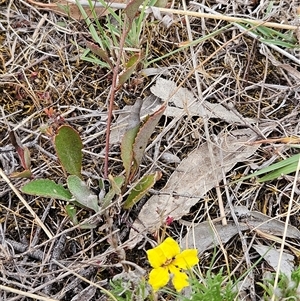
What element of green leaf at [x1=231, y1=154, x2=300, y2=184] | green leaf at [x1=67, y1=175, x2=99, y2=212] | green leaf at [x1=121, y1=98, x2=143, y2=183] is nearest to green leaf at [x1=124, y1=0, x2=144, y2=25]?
green leaf at [x1=121, y1=98, x2=143, y2=183]

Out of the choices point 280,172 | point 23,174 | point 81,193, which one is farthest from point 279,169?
point 23,174

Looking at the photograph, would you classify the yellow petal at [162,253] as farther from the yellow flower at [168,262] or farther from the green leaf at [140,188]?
the green leaf at [140,188]

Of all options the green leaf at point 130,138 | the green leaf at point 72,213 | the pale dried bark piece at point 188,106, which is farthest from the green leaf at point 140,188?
the pale dried bark piece at point 188,106

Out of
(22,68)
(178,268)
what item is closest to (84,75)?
(22,68)

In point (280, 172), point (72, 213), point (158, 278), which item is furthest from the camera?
point (280, 172)

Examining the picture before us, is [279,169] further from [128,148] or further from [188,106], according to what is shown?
[128,148]
